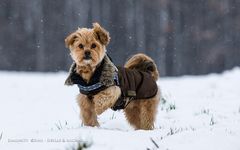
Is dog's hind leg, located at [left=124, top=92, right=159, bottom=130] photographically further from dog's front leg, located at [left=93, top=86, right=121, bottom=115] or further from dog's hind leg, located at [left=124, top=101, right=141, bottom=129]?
dog's front leg, located at [left=93, top=86, right=121, bottom=115]

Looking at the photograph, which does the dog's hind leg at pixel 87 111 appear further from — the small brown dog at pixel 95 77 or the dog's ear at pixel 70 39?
the dog's ear at pixel 70 39

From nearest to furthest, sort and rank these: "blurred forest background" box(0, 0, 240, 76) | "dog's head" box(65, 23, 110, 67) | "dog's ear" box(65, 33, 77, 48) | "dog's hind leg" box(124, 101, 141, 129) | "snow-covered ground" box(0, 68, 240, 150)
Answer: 1. "snow-covered ground" box(0, 68, 240, 150)
2. "dog's head" box(65, 23, 110, 67)
3. "dog's ear" box(65, 33, 77, 48)
4. "dog's hind leg" box(124, 101, 141, 129)
5. "blurred forest background" box(0, 0, 240, 76)

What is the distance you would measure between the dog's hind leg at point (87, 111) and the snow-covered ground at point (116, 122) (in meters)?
0.38

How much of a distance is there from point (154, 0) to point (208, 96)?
24241 mm

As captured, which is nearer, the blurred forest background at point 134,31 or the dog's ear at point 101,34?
the dog's ear at point 101,34

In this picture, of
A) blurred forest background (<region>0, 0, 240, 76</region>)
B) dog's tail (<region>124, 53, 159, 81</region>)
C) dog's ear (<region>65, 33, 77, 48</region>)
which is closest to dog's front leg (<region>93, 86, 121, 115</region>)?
dog's ear (<region>65, 33, 77, 48</region>)

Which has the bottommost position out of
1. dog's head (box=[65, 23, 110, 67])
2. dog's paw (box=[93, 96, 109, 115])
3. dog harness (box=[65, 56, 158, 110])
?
dog's paw (box=[93, 96, 109, 115])

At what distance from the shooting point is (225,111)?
969 cm

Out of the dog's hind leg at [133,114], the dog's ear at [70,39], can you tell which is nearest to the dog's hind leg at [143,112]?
the dog's hind leg at [133,114]

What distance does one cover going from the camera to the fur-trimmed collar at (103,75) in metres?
6.67

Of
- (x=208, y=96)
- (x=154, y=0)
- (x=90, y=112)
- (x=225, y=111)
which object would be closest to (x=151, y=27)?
(x=154, y=0)

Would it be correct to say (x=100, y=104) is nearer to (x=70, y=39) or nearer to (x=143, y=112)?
(x=70, y=39)

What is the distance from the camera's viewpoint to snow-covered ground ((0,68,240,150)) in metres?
5.37

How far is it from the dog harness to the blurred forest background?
2627 cm
